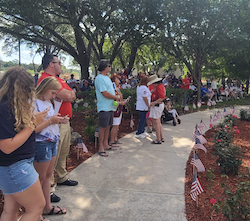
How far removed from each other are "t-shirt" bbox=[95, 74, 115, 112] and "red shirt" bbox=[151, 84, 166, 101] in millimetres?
1381

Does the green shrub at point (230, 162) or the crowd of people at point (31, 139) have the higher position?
the crowd of people at point (31, 139)

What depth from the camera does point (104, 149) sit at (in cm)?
518

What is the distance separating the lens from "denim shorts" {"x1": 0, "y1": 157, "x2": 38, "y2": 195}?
174 centimetres

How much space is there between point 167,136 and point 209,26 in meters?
8.12

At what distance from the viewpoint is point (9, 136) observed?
1638 mm

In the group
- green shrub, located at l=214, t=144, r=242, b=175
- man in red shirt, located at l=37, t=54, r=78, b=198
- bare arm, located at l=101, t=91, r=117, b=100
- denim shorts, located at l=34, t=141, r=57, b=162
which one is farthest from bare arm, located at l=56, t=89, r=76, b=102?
green shrub, located at l=214, t=144, r=242, b=175

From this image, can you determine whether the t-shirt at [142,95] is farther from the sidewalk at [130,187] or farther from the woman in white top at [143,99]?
the sidewalk at [130,187]

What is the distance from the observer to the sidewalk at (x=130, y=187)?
285cm

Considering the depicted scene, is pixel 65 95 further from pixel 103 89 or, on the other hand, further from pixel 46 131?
pixel 103 89

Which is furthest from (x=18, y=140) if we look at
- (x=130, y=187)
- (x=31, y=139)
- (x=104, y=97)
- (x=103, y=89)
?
(x=104, y=97)

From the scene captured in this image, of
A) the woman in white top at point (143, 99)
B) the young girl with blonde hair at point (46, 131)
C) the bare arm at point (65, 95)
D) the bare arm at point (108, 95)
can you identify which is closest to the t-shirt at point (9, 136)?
the young girl with blonde hair at point (46, 131)

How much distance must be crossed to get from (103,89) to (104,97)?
0.20 m

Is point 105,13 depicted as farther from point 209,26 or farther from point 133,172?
point 133,172

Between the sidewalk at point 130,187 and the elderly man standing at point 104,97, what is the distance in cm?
60
